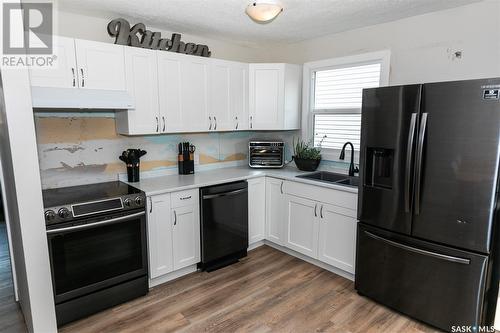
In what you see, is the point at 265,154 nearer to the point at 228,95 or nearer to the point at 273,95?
the point at 273,95

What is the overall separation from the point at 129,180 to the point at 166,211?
0.59m

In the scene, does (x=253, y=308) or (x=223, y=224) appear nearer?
(x=253, y=308)

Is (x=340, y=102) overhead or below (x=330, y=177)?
overhead

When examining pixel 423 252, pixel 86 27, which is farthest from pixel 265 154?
pixel 86 27

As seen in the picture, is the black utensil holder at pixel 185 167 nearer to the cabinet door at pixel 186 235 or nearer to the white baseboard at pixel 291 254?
the cabinet door at pixel 186 235

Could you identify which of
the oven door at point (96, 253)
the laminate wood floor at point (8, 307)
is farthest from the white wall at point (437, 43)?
the laminate wood floor at point (8, 307)

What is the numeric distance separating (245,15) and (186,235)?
2160 millimetres

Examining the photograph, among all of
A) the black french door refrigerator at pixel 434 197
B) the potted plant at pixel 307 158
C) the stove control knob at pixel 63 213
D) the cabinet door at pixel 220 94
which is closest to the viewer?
the black french door refrigerator at pixel 434 197

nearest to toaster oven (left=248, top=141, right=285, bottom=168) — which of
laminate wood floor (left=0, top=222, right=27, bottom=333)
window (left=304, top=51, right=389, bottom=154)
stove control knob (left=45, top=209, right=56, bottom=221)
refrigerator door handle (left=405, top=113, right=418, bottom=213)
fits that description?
window (left=304, top=51, right=389, bottom=154)

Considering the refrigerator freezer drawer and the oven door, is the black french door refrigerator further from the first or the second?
the oven door

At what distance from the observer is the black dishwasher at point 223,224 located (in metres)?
3.01

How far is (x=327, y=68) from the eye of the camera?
11.7 ft

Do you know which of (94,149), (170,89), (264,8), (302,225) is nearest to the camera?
(264,8)

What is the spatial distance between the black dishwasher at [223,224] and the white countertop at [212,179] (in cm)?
9
